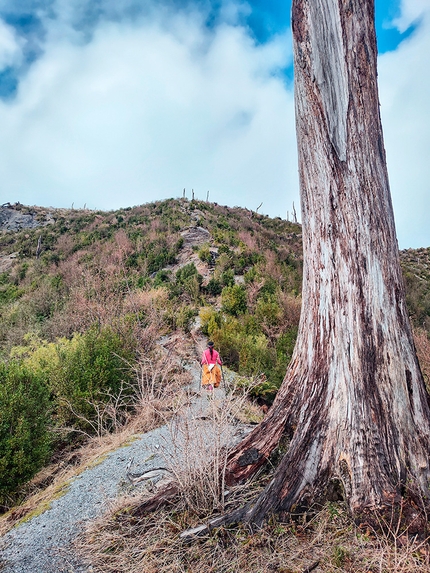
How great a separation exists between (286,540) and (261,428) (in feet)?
3.11

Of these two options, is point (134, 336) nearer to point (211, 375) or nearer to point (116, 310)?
point (116, 310)

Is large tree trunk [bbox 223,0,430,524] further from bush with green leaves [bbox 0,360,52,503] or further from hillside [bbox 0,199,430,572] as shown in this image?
bush with green leaves [bbox 0,360,52,503]

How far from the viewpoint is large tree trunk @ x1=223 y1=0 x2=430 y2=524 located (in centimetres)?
263

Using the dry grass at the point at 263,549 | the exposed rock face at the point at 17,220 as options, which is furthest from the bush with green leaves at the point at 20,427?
the exposed rock face at the point at 17,220

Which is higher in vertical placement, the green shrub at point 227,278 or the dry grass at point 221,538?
the green shrub at point 227,278

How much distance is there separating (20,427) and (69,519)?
81.9 inches

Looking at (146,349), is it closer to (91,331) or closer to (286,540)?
(91,331)

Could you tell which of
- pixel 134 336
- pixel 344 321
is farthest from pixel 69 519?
pixel 134 336

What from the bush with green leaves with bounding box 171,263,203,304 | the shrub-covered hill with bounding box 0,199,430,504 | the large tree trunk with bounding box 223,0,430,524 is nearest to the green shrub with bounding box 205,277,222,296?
the shrub-covered hill with bounding box 0,199,430,504

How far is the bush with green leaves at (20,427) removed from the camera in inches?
191

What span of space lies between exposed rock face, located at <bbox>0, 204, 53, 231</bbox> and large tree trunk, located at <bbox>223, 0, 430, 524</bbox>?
39.2 metres

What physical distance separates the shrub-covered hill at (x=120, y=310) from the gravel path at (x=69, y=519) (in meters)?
0.69

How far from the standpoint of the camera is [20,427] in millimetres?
5055

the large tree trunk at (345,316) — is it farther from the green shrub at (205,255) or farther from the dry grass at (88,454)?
the green shrub at (205,255)
